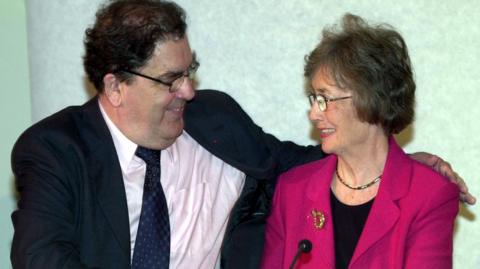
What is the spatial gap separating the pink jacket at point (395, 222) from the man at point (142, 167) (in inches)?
6.1

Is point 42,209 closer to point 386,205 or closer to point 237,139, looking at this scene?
point 237,139

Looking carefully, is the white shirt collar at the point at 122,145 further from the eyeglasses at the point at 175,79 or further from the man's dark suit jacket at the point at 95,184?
the eyeglasses at the point at 175,79

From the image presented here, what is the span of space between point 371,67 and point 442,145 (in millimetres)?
716

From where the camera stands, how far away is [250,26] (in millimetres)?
3408

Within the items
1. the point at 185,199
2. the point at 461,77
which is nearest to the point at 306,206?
the point at 185,199

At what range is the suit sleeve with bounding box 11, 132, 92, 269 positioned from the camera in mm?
2529

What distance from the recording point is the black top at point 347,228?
110 inches

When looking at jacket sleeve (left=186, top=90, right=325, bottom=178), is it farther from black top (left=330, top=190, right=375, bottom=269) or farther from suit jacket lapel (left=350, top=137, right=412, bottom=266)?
suit jacket lapel (left=350, top=137, right=412, bottom=266)

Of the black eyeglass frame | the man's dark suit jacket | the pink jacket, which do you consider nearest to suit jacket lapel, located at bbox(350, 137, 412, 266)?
the pink jacket

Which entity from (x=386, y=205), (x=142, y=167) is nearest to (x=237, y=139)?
(x=142, y=167)

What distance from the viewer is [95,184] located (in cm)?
277

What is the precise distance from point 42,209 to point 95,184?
8.8 inches

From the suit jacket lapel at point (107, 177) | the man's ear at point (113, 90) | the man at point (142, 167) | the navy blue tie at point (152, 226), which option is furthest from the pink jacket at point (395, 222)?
the man's ear at point (113, 90)

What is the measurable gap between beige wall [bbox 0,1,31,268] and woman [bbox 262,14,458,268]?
1327 mm
